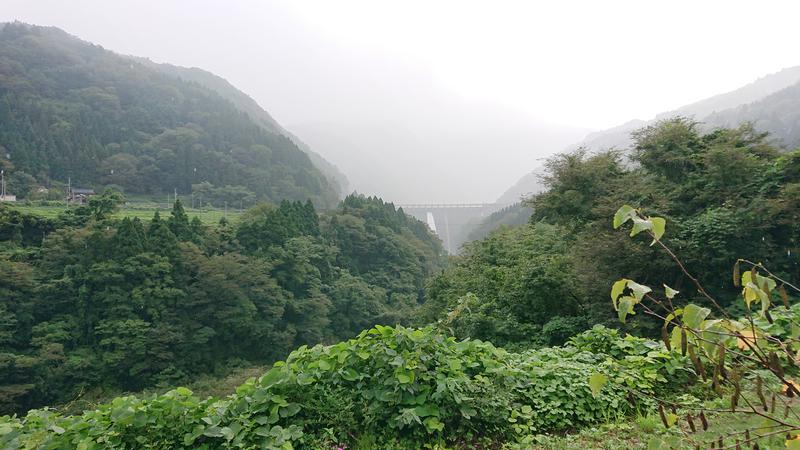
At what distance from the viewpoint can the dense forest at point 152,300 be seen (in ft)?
63.4

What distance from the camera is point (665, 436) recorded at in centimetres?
236

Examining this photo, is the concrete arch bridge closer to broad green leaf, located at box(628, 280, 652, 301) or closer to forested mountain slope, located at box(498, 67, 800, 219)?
forested mountain slope, located at box(498, 67, 800, 219)

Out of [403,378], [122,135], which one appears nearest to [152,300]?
[403,378]

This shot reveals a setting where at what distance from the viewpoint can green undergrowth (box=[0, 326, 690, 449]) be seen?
2.30 meters

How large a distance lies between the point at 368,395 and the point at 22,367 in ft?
72.4

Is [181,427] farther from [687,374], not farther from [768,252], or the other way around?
[768,252]

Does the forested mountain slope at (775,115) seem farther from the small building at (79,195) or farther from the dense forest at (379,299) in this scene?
the small building at (79,195)

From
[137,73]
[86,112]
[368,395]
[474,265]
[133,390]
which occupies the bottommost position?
[133,390]

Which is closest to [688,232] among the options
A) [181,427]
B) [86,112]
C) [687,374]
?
[687,374]

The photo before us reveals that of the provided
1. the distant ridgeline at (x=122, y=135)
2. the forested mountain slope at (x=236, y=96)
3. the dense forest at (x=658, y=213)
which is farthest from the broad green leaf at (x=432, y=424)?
the forested mountain slope at (x=236, y=96)

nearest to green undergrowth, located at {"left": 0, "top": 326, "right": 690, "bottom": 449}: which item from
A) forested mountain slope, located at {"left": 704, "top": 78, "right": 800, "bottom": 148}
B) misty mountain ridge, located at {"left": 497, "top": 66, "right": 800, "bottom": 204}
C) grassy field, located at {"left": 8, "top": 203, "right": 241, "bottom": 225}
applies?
misty mountain ridge, located at {"left": 497, "top": 66, "right": 800, "bottom": 204}

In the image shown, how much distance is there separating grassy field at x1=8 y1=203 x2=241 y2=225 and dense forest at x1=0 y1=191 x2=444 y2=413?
203 centimetres

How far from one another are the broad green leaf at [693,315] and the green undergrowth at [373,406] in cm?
148

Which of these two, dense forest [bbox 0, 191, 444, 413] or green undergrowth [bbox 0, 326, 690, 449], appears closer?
green undergrowth [bbox 0, 326, 690, 449]
